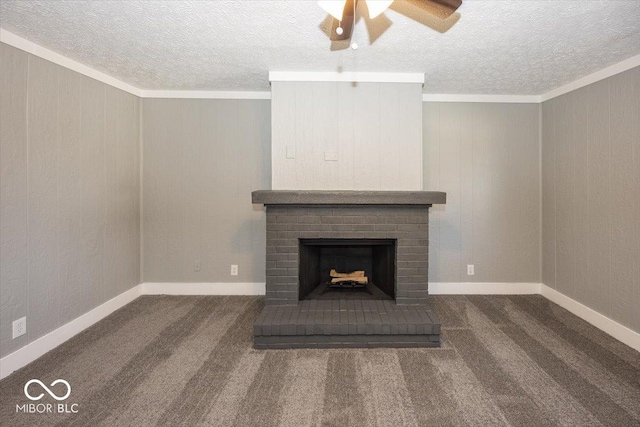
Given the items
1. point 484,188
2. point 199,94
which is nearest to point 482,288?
point 484,188

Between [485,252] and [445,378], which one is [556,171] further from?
[445,378]

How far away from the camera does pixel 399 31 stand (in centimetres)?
210

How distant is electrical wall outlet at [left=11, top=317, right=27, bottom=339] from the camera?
6.94 ft

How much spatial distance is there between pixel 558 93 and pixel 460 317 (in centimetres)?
253

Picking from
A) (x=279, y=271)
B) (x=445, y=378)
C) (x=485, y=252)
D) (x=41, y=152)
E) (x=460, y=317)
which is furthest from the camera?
(x=485, y=252)

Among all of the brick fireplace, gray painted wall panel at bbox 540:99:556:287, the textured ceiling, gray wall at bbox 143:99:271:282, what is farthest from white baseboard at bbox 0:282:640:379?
the textured ceiling

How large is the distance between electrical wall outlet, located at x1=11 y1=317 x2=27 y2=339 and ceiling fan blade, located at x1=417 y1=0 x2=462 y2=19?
3187mm

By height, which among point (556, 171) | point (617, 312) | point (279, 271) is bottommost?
point (617, 312)

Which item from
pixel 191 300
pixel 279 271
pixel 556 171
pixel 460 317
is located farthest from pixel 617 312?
pixel 191 300

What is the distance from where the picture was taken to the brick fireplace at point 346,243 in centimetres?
238

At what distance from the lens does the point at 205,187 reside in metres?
3.53

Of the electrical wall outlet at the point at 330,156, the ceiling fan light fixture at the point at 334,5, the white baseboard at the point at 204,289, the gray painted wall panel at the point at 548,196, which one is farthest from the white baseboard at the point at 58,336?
the gray painted wall panel at the point at 548,196

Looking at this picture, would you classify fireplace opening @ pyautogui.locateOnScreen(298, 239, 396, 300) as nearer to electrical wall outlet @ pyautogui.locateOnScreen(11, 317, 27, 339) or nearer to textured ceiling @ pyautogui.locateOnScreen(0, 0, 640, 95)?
textured ceiling @ pyautogui.locateOnScreen(0, 0, 640, 95)

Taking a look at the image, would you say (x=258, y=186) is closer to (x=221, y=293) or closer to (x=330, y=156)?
(x=330, y=156)
